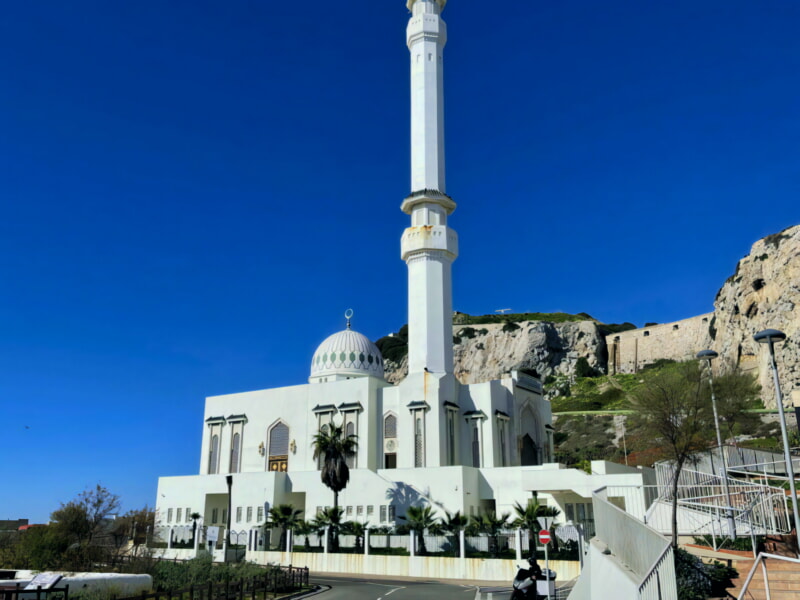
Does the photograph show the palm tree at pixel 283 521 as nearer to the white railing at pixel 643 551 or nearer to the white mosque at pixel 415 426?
the white mosque at pixel 415 426

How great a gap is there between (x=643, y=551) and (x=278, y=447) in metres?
38.6

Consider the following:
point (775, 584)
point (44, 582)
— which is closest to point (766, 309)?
point (775, 584)

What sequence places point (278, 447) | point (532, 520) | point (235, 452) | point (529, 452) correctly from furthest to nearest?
point (235, 452) → point (278, 447) → point (529, 452) → point (532, 520)

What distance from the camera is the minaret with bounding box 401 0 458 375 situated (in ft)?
137

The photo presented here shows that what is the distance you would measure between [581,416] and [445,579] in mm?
61046

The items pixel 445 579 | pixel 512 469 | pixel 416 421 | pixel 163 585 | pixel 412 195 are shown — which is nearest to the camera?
pixel 163 585

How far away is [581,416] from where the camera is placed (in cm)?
8531

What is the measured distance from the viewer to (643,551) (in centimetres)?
995

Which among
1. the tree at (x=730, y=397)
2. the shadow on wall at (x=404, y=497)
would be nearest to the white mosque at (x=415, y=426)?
the shadow on wall at (x=404, y=497)

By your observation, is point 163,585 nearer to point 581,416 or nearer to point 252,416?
point 252,416

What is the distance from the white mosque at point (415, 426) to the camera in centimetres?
3634

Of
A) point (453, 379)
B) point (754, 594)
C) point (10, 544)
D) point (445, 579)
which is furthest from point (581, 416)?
point (754, 594)

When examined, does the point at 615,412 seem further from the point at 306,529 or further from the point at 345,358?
the point at 306,529

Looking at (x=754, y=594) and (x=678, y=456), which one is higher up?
(x=678, y=456)
